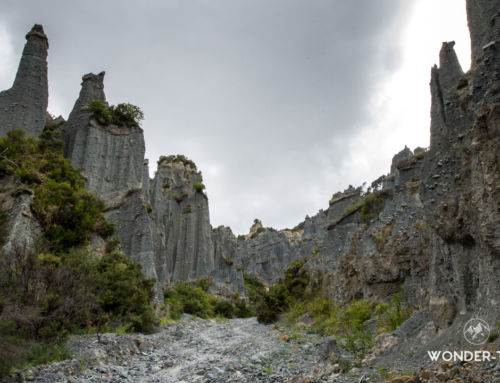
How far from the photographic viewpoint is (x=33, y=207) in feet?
52.6

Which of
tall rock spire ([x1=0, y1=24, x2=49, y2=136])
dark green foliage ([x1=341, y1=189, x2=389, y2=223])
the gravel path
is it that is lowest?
the gravel path

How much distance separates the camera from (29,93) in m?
27.0

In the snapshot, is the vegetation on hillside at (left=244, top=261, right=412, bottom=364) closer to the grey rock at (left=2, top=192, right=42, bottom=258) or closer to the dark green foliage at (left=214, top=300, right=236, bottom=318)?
the dark green foliage at (left=214, top=300, right=236, bottom=318)

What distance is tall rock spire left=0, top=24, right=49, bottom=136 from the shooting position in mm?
25891

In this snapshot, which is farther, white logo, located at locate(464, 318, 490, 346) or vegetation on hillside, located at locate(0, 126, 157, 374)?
vegetation on hillside, located at locate(0, 126, 157, 374)

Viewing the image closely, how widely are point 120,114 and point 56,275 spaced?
23858 mm

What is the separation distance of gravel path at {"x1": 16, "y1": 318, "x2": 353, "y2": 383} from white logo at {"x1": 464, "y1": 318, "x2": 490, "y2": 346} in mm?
2723

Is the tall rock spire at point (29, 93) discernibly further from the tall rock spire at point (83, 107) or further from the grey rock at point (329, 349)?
the grey rock at point (329, 349)

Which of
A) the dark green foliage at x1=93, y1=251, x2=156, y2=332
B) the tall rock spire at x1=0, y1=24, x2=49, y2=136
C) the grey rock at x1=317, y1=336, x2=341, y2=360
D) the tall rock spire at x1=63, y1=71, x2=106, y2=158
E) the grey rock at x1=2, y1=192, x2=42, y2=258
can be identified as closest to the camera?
the grey rock at x1=317, y1=336, x2=341, y2=360

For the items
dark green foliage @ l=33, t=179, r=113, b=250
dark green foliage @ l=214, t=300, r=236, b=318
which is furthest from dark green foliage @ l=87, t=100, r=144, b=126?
dark green foliage @ l=214, t=300, r=236, b=318

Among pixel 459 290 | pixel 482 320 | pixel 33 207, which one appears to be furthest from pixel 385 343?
pixel 33 207

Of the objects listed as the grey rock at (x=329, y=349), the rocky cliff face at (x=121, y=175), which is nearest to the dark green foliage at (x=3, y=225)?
the rocky cliff face at (x=121, y=175)

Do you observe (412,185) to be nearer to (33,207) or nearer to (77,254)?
(77,254)

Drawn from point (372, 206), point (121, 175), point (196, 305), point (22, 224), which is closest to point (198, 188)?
point (196, 305)
